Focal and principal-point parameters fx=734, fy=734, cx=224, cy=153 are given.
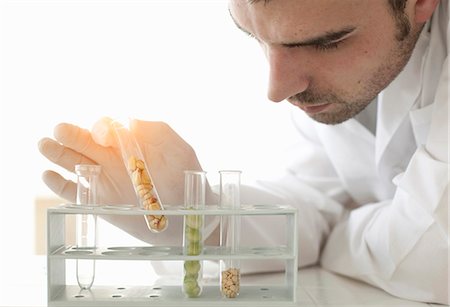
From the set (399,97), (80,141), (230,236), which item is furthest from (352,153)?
(80,141)

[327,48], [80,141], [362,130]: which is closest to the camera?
[80,141]

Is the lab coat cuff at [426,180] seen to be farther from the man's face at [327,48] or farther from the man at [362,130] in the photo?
the man's face at [327,48]

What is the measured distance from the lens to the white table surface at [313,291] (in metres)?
1.15

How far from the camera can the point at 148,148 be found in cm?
117

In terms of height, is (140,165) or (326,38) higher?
(326,38)

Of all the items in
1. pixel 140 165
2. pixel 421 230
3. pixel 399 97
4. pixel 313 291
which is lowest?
pixel 313 291

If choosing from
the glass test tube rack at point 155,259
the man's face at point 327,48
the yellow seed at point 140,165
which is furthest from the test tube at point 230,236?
the man's face at point 327,48

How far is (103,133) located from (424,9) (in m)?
0.61

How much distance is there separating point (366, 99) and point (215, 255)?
0.48 metres

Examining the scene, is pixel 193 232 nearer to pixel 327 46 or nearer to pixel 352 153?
pixel 327 46

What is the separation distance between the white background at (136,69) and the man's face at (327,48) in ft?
2.52

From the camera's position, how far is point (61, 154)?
1.15 meters

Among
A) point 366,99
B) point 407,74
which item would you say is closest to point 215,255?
point 366,99

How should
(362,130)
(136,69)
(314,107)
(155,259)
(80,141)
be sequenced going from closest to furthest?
(155,259) < (80,141) < (314,107) < (362,130) < (136,69)
